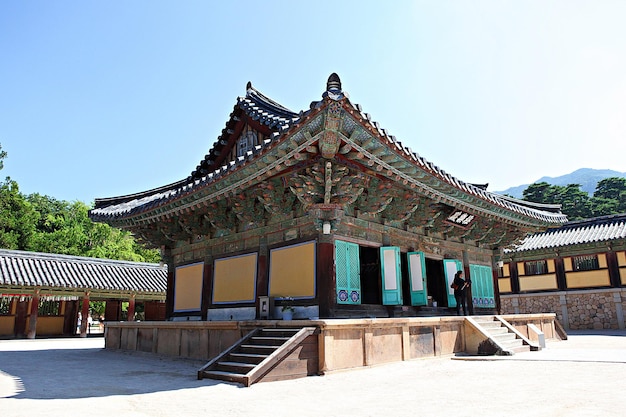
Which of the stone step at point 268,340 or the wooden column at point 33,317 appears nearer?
the stone step at point 268,340

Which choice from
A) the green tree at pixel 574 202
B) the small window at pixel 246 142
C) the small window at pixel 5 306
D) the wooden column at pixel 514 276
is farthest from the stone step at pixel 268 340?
the green tree at pixel 574 202

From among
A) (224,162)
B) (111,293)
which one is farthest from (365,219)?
(111,293)

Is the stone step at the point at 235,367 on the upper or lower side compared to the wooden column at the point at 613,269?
lower

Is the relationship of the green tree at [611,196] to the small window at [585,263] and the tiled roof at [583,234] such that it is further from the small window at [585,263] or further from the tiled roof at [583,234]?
the small window at [585,263]

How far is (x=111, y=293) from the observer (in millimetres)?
26578

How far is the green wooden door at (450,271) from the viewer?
1342cm

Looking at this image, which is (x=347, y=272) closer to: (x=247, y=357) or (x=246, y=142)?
(x=247, y=357)

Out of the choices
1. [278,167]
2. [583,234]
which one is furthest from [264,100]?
[583,234]

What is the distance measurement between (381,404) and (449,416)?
38.8 inches

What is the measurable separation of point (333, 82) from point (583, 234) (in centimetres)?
2317

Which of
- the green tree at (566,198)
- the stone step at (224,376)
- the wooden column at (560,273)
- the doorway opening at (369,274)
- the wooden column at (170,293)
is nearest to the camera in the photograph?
the stone step at (224,376)

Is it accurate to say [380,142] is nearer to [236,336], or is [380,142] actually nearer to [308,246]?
[308,246]

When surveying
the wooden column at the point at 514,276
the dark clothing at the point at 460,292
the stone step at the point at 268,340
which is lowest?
the stone step at the point at 268,340

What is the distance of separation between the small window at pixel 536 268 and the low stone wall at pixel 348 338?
578 inches
